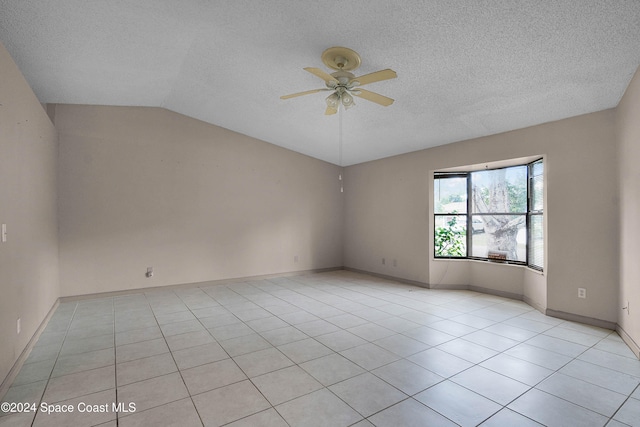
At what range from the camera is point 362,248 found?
6.95 metres

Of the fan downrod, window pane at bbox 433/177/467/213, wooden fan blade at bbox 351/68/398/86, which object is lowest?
window pane at bbox 433/177/467/213

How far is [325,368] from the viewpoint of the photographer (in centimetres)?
262

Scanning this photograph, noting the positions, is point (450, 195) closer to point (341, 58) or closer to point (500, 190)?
point (500, 190)

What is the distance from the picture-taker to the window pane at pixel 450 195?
18.2 feet

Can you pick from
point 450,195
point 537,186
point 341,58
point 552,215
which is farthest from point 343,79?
point 450,195

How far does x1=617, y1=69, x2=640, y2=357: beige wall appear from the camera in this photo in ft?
9.45

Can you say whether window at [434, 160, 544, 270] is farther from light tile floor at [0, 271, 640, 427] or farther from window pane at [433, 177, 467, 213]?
light tile floor at [0, 271, 640, 427]

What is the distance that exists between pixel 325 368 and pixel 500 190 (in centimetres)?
407

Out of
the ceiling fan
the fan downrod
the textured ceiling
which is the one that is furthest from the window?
the fan downrod

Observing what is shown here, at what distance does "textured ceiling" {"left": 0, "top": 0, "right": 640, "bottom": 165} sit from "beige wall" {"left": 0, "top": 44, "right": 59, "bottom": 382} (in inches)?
23.3

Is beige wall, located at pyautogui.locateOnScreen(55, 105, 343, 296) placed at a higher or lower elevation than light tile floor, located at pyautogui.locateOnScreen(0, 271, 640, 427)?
higher

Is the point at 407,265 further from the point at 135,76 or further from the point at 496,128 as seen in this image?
the point at 135,76

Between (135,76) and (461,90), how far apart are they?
12.8ft

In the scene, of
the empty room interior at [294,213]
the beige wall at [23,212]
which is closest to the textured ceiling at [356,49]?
the empty room interior at [294,213]
